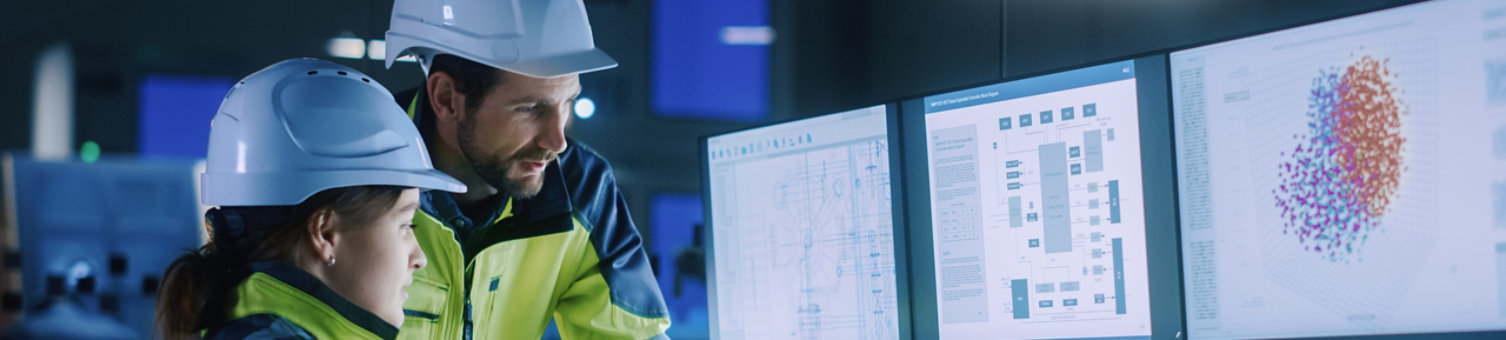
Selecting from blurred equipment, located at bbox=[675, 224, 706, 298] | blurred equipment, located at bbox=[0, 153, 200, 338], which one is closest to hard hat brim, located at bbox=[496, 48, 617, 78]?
blurred equipment, located at bbox=[675, 224, 706, 298]

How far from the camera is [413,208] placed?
1.30 metres

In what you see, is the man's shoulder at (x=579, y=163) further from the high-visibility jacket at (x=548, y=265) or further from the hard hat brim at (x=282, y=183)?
the hard hat brim at (x=282, y=183)

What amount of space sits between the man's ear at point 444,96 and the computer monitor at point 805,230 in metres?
0.44

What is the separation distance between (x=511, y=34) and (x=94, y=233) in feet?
3.99

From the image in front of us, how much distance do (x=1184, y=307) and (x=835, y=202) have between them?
0.52 meters

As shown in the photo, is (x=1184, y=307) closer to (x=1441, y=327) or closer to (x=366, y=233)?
(x=1441, y=327)

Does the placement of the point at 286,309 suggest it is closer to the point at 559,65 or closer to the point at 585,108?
the point at 559,65

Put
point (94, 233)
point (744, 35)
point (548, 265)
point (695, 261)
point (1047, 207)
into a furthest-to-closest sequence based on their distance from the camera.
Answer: point (744, 35), point (94, 233), point (695, 261), point (548, 265), point (1047, 207)

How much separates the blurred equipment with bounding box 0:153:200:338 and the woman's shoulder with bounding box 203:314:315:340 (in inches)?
47.5

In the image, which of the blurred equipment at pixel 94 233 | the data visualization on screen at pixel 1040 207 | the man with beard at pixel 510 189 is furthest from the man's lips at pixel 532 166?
the blurred equipment at pixel 94 233

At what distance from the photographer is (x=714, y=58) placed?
2.91m

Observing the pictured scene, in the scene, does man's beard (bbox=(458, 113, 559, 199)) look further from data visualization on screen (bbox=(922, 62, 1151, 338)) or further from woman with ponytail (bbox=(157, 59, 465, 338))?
data visualization on screen (bbox=(922, 62, 1151, 338))

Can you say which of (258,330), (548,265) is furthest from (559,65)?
(258,330)

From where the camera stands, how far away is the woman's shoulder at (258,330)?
110 cm
